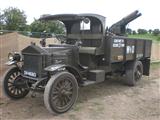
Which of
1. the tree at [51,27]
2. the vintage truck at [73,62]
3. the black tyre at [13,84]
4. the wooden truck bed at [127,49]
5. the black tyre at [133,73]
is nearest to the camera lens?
the vintage truck at [73,62]

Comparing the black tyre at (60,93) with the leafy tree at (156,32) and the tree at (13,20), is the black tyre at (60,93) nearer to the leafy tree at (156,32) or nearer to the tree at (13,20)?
the tree at (13,20)

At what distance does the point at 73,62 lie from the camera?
6.91 meters

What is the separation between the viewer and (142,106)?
6.61 meters

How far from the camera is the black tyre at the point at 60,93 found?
5.55 metres

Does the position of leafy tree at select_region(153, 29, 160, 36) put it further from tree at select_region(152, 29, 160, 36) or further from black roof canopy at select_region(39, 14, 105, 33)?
black roof canopy at select_region(39, 14, 105, 33)

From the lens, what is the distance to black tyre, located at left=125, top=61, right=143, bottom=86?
28.6 ft

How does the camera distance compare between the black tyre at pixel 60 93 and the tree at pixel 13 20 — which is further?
the tree at pixel 13 20

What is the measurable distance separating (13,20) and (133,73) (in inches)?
881

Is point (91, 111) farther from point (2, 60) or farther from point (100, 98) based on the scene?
point (2, 60)

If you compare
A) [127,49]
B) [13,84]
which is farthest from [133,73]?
[13,84]

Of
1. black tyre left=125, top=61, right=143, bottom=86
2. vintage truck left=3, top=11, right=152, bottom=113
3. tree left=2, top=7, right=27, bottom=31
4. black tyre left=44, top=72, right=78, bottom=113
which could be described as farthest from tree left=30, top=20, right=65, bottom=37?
tree left=2, top=7, right=27, bottom=31

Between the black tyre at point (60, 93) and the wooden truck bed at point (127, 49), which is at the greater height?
the wooden truck bed at point (127, 49)

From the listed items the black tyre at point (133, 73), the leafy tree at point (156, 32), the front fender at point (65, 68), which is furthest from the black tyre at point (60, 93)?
the leafy tree at point (156, 32)

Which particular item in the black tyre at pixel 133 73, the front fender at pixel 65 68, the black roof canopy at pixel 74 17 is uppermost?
the black roof canopy at pixel 74 17
